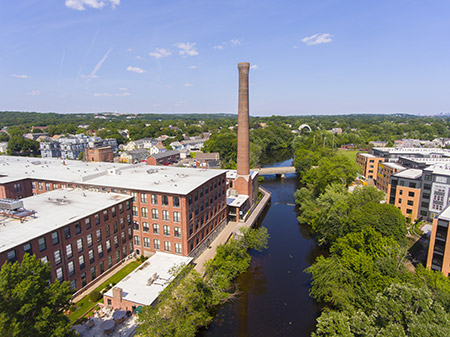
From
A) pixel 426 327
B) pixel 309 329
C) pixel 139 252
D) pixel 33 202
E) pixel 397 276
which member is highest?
pixel 33 202

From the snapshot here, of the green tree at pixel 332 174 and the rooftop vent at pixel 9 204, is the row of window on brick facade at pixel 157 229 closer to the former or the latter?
the rooftop vent at pixel 9 204

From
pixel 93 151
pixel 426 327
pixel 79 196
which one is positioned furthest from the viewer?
pixel 93 151

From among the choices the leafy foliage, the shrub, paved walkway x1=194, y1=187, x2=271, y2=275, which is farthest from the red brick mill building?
the leafy foliage

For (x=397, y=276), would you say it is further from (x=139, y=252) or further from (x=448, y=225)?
(x=139, y=252)

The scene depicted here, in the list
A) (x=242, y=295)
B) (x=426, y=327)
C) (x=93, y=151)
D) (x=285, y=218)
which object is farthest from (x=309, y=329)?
(x=93, y=151)

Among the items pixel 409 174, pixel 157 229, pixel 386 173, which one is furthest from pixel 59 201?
pixel 386 173

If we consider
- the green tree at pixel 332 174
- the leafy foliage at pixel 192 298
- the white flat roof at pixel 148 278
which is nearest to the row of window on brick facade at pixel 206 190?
the leafy foliage at pixel 192 298
